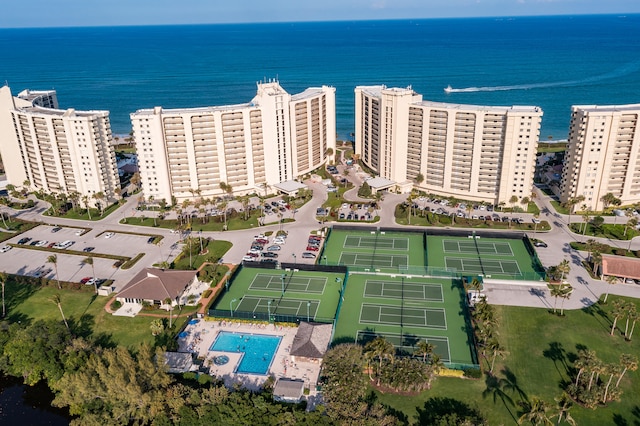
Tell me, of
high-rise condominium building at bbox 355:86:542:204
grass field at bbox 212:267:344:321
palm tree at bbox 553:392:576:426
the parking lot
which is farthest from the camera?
high-rise condominium building at bbox 355:86:542:204

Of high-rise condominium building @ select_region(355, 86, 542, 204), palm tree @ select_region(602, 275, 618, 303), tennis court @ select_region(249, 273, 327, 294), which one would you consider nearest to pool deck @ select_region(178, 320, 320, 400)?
tennis court @ select_region(249, 273, 327, 294)

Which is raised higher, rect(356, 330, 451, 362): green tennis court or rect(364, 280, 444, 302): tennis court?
rect(364, 280, 444, 302): tennis court

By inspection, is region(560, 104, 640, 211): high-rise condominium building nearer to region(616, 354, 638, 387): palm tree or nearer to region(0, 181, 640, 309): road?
region(0, 181, 640, 309): road

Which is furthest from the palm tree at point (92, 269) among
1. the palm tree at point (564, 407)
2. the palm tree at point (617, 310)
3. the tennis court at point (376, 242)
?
the palm tree at point (617, 310)

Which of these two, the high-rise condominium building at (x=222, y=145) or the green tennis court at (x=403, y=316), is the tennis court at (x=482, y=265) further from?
the high-rise condominium building at (x=222, y=145)

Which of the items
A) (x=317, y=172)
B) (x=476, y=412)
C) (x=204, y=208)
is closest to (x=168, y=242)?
(x=204, y=208)

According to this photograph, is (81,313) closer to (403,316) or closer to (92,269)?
(92,269)

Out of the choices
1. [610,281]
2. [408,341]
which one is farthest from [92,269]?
[610,281]

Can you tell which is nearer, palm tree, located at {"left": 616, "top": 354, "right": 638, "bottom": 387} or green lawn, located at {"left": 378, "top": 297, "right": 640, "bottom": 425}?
green lawn, located at {"left": 378, "top": 297, "right": 640, "bottom": 425}
